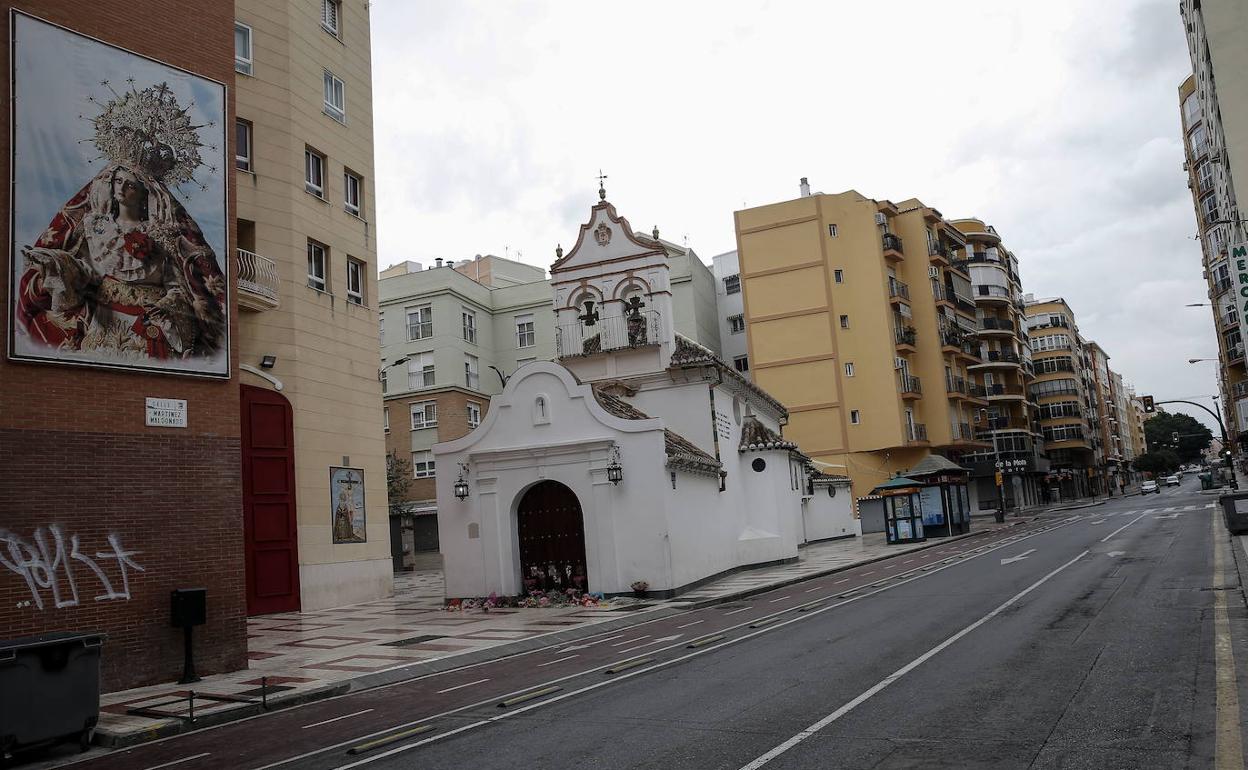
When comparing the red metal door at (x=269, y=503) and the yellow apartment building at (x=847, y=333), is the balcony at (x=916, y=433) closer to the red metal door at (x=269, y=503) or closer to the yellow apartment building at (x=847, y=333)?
the yellow apartment building at (x=847, y=333)

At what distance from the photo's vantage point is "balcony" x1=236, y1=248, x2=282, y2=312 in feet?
68.7

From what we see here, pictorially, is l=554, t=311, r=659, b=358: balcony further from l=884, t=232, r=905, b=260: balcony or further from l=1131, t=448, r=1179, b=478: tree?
l=1131, t=448, r=1179, b=478: tree

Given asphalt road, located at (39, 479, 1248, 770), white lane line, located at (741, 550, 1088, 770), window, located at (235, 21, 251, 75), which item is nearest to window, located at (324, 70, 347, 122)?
window, located at (235, 21, 251, 75)

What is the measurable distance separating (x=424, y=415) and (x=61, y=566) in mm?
35246

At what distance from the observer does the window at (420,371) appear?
47938 millimetres

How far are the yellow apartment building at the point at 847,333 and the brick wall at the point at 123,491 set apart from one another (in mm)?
44667

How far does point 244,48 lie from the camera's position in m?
23.2

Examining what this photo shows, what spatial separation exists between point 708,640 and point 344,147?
742 inches

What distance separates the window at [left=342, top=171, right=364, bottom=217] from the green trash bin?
736 inches

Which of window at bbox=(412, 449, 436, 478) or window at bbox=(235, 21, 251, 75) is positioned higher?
window at bbox=(235, 21, 251, 75)

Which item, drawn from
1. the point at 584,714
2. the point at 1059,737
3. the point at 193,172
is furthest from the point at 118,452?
the point at 1059,737

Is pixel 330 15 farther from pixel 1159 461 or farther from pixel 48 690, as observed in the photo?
pixel 1159 461

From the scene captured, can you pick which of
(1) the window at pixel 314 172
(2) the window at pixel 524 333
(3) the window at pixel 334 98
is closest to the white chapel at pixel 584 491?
(1) the window at pixel 314 172

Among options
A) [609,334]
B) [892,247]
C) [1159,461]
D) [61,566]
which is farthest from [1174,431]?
[61,566]
